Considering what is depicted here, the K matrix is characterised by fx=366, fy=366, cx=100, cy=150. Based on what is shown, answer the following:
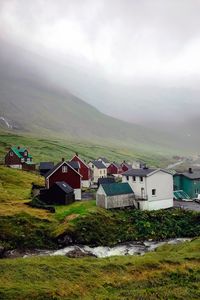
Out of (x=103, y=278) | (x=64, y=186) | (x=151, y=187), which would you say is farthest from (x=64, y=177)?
(x=103, y=278)

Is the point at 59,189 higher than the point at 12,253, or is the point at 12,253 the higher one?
the point at 59,189

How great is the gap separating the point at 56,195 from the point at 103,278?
40.9m

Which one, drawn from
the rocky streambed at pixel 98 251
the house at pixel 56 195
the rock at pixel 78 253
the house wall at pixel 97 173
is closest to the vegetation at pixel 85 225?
the rocky streambed at pixel 98 251

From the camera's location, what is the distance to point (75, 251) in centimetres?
5194

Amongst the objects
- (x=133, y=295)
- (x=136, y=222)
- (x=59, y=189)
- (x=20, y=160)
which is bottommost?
(x=133, y=295)

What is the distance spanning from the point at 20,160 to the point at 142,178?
75.9 meters

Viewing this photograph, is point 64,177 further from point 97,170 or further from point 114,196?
point 97,170

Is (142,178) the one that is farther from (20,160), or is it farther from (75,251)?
(20,160)

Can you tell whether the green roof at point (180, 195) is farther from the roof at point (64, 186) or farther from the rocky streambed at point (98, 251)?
the rocky streambed at point (98, 251)

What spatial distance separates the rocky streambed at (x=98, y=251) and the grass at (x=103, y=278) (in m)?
8.92

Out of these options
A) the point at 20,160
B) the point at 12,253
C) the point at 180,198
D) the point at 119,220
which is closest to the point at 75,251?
the point at 12,253

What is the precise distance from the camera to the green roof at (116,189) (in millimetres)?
70744

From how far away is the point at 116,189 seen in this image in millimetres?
72625

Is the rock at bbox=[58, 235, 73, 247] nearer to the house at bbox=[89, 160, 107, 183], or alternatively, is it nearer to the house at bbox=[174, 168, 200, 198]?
the house at bbox=[174, 168, 200, 198]
